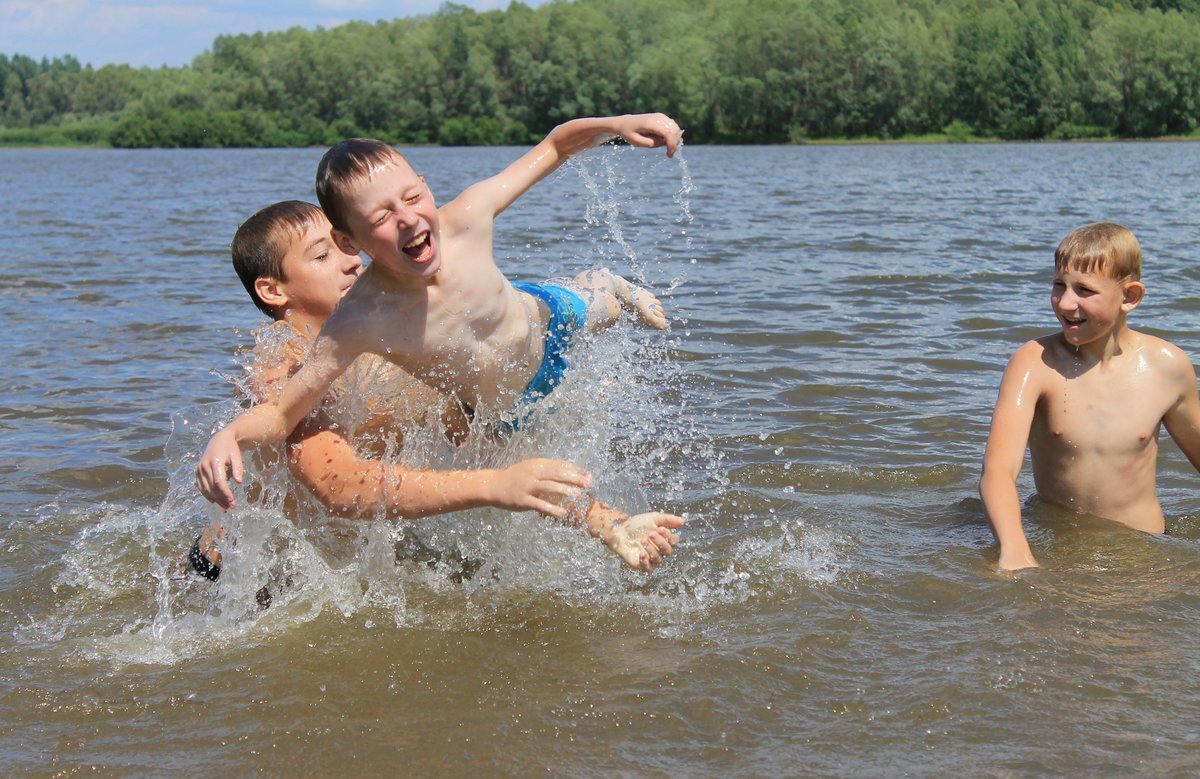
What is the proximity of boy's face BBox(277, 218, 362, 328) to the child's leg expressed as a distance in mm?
875

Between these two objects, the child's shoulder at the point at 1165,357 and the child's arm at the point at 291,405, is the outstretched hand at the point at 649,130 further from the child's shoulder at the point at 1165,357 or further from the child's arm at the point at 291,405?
the child's shoulder at the point at 1165,357

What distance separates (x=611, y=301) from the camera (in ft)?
15.2

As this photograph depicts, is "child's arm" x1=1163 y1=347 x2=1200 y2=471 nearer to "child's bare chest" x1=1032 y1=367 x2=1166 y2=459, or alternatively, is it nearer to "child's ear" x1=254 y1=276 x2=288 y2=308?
"child's bare chest" x1=1032 y1=367 x2=1166 y2=459

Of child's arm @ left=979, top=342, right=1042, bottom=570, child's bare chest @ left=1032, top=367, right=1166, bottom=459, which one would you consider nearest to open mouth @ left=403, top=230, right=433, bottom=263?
child's arm @ left=979, top=342, right=1042, bottom=570

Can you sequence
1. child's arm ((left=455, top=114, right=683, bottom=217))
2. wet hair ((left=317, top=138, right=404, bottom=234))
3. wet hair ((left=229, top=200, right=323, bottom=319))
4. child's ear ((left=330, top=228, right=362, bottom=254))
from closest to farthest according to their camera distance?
wet hair ((left=317, top=138, right=404, bottom=234)) < child's ear ((left=330, top=228, right=362, bottom=254)) < child's arm ((left=455, top=114, right=683, bottom=217)) < wet hair ((left=229, top=200, right=323, bottom=319))

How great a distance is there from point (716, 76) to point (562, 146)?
224 feet

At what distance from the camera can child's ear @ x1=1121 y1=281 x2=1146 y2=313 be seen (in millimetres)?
4348

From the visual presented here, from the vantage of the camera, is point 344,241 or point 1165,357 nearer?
point 344,241

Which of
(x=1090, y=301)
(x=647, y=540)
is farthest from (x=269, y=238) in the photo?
(x=1090, y=301)

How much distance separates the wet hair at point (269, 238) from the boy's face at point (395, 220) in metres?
0.79

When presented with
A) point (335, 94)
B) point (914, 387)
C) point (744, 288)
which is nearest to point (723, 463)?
point (914, 387)

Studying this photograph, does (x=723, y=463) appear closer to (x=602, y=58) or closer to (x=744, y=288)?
(x=744, y=288)

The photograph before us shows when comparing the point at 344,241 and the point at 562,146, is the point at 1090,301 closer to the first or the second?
the point at 562,146

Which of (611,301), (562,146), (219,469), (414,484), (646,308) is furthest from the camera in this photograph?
(646,308)
